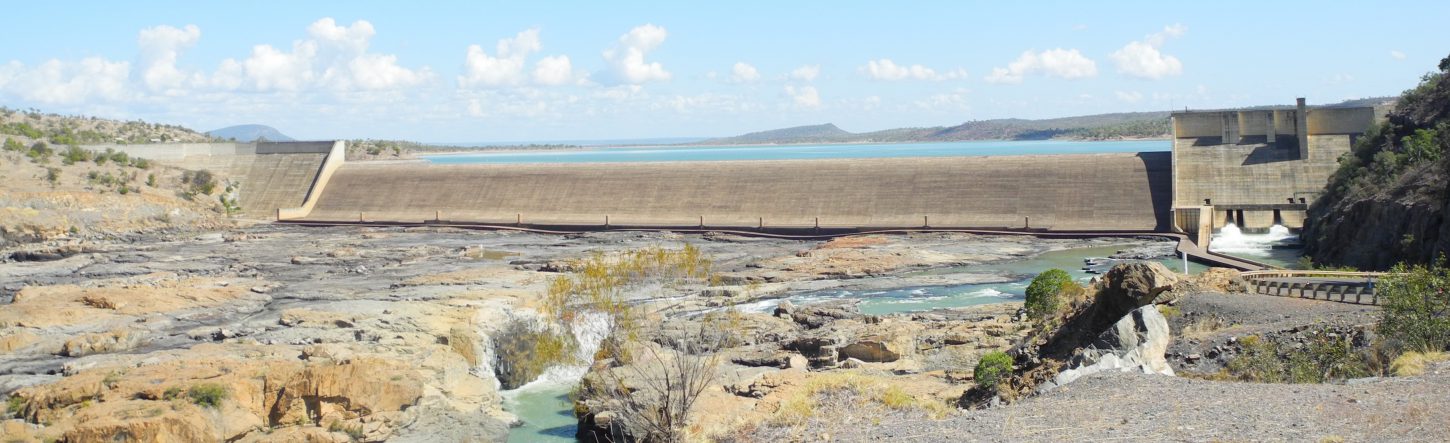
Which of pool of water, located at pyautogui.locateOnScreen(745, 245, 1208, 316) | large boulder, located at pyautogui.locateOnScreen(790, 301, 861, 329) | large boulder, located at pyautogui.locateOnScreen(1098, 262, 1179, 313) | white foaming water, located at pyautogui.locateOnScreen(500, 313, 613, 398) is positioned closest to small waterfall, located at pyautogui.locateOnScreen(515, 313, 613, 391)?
white foaming water, located at pyautogui.locateOnScreen(500, 313, 613, 398)

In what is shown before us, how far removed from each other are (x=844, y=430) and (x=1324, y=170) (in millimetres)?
38053

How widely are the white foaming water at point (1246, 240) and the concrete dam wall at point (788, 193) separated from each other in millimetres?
2246

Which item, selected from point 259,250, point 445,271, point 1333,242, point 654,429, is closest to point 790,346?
point 654,429

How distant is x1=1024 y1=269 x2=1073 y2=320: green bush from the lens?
2256 cm

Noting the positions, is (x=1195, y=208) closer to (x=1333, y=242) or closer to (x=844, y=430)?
(x=1333, y=242)

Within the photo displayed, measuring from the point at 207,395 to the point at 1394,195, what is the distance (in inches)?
1173

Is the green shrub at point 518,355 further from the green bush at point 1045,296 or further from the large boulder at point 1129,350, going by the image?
the green bush at point 1045,296

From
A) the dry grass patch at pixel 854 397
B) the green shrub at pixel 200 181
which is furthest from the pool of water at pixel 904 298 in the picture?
the green shrub at pixel 200 181

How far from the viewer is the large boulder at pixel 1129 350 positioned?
14.4 meters

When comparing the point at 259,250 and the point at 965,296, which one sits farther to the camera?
the point at 259,250

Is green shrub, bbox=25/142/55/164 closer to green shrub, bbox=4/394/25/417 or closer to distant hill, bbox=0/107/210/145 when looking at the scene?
distant hill, bbox=0/107/210/145

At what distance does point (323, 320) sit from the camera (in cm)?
2573

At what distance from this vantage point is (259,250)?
150ft

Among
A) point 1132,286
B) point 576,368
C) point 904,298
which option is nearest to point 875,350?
point 1132,286
